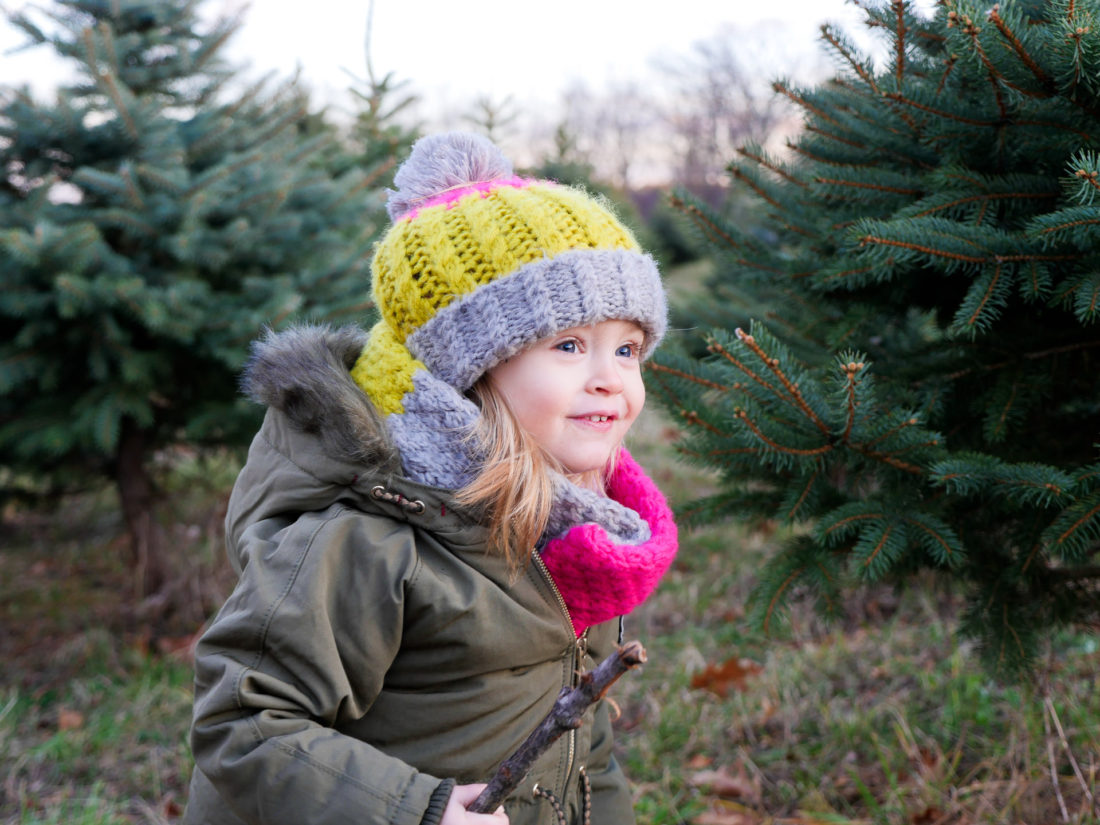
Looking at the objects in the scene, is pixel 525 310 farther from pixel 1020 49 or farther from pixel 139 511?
pixel 139 511

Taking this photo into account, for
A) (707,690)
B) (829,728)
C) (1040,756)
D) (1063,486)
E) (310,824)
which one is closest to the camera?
(310,824)

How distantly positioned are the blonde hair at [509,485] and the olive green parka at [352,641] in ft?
0.13

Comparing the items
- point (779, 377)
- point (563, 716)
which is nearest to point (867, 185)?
point (779, 377)

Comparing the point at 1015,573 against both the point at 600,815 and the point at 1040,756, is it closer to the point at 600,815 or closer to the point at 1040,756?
the point at 1040,756

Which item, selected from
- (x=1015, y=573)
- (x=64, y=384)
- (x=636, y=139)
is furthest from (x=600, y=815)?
(x=636, y=139)

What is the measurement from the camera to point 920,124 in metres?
2.23

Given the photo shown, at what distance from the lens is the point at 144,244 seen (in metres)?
3.80

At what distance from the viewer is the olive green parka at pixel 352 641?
154 cm

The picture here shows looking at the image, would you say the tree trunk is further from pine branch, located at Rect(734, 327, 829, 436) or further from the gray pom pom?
pine branch, located at Rect(734, 327, 829, 436)

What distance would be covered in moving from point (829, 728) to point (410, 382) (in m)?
2.33

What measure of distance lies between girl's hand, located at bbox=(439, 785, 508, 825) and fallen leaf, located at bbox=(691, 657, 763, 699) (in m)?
2.31

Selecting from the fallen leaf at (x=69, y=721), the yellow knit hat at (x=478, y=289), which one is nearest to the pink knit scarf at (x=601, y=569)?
the yellow knit hat at (x=478, y=289)

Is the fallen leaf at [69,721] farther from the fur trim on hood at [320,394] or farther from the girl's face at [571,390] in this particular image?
the girl's face at [571,390]

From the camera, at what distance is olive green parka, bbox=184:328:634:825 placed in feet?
5.05
